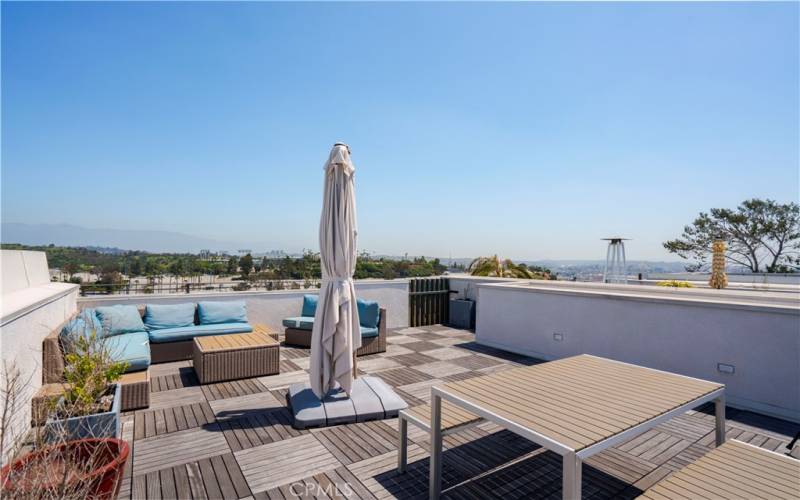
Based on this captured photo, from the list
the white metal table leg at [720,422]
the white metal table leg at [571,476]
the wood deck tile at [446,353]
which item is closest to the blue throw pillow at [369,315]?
the wood deck tile at [446,353]

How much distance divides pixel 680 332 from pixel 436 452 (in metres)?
3.92

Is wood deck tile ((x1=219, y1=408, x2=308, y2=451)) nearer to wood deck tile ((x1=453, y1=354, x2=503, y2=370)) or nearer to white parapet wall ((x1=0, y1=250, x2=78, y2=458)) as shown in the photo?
white parapet wall ((x1=0, y1=250, x2=78, y2=458))

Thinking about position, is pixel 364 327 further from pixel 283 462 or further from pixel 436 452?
pixel 436 452

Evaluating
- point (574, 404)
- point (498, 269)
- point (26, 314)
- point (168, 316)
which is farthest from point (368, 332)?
point (498, 269)

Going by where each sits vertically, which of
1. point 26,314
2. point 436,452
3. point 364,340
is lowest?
point 364,340

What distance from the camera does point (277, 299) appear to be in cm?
742

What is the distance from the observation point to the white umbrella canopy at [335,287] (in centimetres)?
368

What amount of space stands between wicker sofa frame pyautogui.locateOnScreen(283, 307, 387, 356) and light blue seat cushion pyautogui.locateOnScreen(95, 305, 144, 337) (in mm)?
2283

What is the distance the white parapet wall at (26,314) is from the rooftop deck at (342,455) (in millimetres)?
900

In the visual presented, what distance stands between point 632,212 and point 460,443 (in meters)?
24.1

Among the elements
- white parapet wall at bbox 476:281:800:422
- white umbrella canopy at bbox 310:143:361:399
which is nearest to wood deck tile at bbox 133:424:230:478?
white umbrella canopy at bbox 310:143:361:399

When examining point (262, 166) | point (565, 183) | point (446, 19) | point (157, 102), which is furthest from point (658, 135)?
point (157, 102)

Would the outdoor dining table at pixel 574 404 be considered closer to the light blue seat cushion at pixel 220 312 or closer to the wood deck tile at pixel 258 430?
the wood deck tile at pixel 258 430

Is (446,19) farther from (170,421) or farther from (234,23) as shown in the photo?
(170,421)
